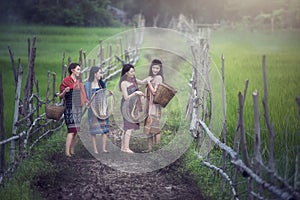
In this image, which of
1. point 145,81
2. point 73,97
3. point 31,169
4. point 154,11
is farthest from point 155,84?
point 154,11

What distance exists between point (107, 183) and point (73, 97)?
610 millimetres

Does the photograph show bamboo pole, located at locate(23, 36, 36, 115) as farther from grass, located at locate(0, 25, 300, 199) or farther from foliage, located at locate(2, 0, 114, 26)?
foliage, located at locate(2, 0, 114, 26)

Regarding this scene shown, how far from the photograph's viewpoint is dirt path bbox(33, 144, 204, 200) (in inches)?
113

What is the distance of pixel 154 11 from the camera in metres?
5.76

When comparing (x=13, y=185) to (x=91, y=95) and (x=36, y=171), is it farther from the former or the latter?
(x=91, y=95)

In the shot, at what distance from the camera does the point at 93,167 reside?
332 centimetres

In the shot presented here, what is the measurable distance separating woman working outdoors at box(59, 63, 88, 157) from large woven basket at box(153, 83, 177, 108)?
469mm

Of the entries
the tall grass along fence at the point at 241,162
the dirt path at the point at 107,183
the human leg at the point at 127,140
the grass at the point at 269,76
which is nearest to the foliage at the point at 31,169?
the dirt path at the point at 107,183

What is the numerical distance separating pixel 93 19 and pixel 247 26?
1638 mm

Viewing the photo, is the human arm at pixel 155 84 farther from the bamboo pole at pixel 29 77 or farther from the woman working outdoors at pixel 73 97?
the bamboo pole at pixel 29 77

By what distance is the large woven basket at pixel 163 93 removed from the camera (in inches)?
126

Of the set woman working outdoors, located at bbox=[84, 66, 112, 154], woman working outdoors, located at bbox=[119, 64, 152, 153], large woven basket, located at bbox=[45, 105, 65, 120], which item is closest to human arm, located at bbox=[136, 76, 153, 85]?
woman working outdoors, located at bbox=[119, 64, 152, 153]

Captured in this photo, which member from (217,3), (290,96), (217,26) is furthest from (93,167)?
(217,26)

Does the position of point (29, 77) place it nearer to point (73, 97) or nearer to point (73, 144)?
point (73, 97)
